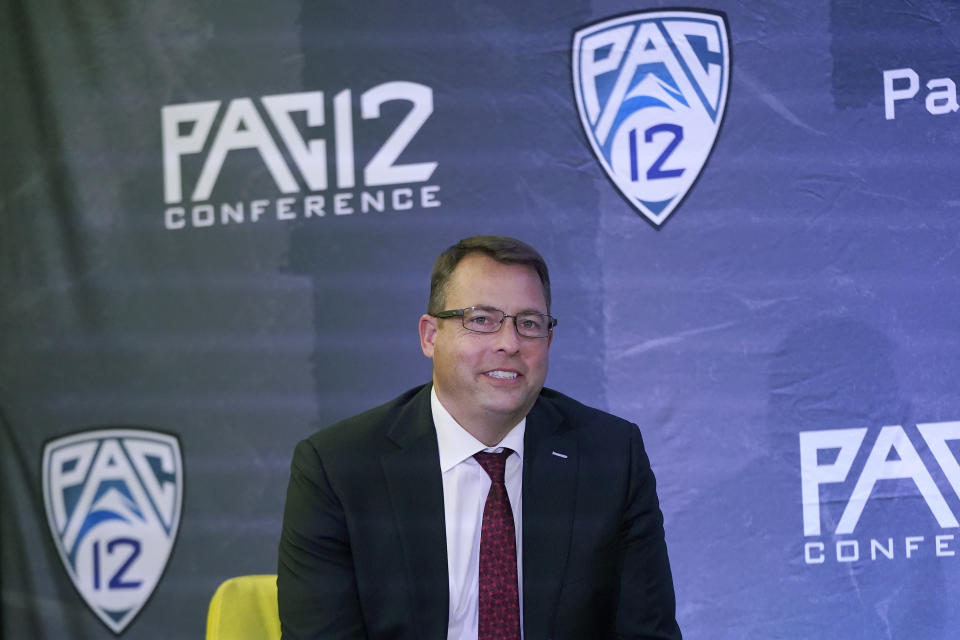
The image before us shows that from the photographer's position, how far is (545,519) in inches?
69.2

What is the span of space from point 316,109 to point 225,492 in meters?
1.15

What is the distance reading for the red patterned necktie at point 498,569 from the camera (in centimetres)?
173

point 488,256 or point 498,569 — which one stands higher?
point 488,256

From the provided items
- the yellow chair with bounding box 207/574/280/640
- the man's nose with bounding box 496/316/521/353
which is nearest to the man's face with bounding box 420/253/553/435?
the man's nose with bounding box 496/316/521/353

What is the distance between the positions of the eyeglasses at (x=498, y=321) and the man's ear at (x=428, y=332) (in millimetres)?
85

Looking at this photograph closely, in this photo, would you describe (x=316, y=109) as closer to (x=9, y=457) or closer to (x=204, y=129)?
(x=204, y=129)

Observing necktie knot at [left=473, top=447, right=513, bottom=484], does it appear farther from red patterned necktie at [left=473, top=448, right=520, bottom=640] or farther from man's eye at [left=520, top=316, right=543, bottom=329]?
man's eye at [left=520, top=316, right=543, bottom=329]

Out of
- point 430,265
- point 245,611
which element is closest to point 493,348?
point 245,611

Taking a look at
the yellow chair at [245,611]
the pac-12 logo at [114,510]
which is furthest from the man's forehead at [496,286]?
the pac-12 logo at [114,510]

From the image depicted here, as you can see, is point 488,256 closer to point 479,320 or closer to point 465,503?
point 479,320

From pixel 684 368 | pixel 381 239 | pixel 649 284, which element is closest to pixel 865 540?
pixel 684 368

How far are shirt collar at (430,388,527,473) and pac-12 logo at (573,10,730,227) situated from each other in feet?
3.41

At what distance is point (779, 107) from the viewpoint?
262 cm

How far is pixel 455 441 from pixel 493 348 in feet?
0.66
